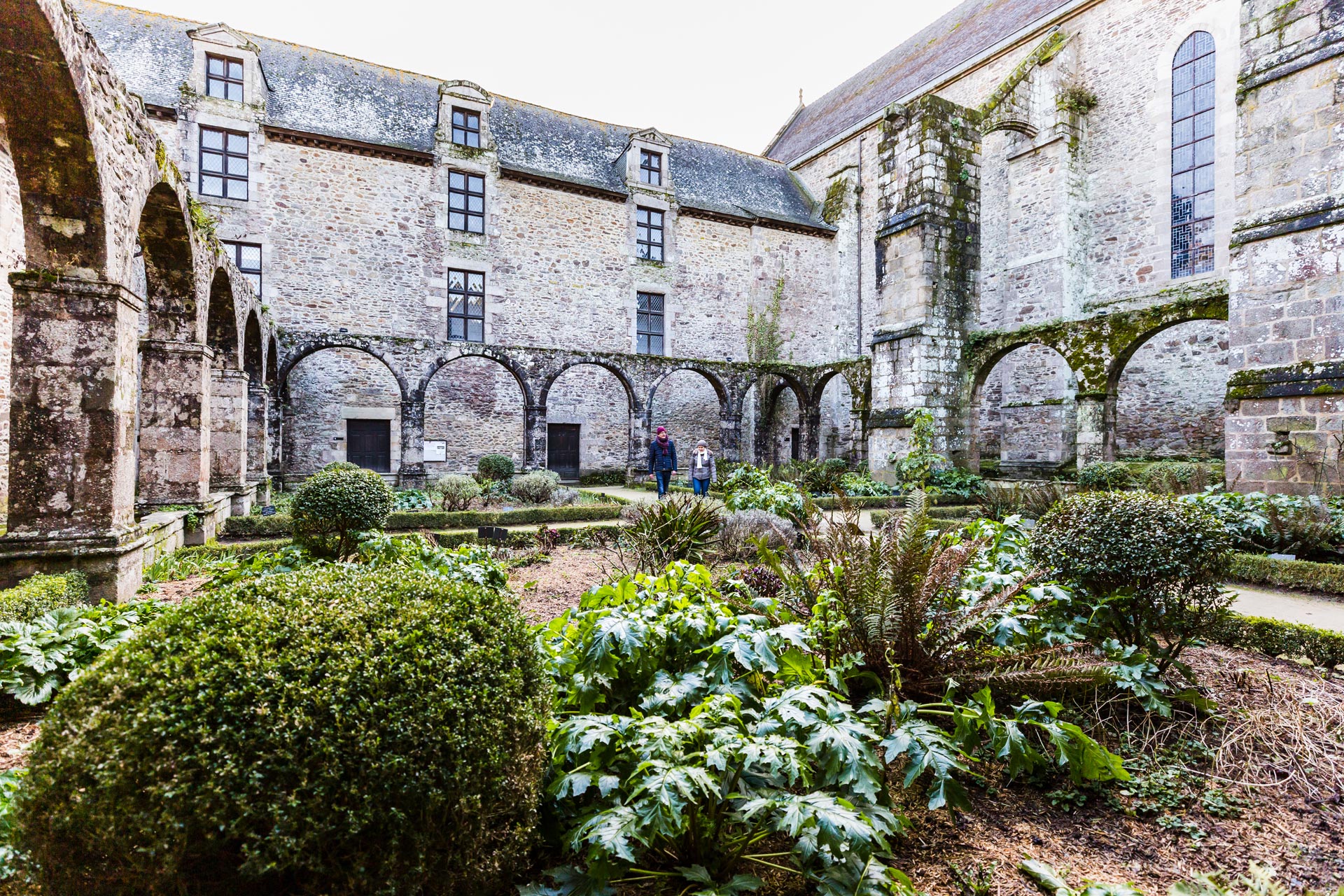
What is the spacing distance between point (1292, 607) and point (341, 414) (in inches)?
596

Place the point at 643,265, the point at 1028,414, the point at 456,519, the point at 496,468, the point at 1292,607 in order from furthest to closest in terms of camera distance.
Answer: the point at 643,265
the point at 1028,414
the point at 496,468
the point at 456,519
the point at 1292,607

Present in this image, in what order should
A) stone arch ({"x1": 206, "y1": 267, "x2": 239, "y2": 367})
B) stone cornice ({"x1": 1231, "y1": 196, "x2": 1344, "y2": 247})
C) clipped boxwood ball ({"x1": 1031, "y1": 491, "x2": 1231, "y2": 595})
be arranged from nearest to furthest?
clipped boxwood ball ({"x1": 1031, "y1": 491, "x2": 1231, "y2": 595}) → stone cornice ({"x1": 1231, "y1": 196, "x2": 1344, "y2": 247}) → stone arch ({"x1": 206, "y1": 267, "x2": 239, "y2": 367})

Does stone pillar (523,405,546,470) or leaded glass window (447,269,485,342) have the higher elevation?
leaded glass window (447,269,485,342)

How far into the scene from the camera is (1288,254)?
668cm

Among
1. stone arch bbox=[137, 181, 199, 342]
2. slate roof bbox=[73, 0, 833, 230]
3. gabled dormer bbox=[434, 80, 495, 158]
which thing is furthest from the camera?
gabled dormer bbox=[434, 80, 495, 158]

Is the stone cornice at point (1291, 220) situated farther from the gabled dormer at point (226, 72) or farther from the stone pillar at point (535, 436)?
the gabled dormer at point (226, 72)

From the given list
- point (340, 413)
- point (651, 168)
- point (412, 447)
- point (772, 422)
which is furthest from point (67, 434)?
point (651, 168)

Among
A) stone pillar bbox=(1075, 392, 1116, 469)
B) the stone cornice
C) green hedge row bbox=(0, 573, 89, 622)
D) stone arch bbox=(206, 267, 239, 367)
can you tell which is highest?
the stone cornice

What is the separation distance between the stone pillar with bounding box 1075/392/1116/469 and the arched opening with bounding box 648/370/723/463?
8.80 meters

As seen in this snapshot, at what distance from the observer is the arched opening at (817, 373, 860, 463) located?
61.0 feet

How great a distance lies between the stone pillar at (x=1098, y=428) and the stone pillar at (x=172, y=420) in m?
11.5

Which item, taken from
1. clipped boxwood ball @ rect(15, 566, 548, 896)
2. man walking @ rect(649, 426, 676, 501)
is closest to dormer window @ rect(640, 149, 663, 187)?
man walking @ rect(649, 426, 676, 501)

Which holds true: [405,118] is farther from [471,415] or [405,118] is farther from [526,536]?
[526,536]

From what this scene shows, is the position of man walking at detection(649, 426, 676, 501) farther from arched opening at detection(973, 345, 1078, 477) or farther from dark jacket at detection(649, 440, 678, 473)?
arched opening at detection(973, 345, 1078, 477)
